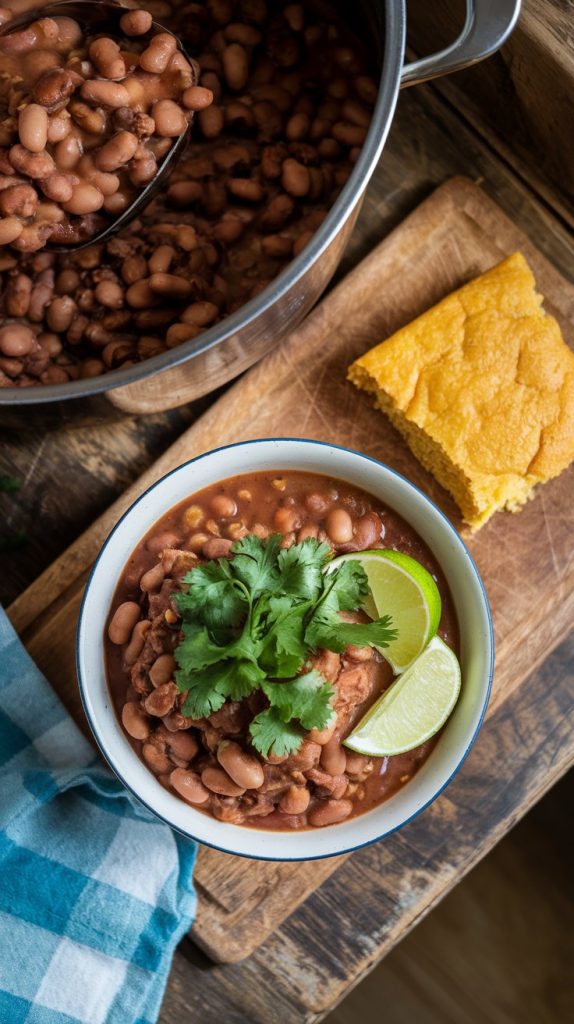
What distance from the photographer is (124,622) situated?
2.35 m

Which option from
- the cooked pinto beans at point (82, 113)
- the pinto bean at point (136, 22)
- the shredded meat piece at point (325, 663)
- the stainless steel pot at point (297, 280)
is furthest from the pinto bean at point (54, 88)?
the shredded meat piece at point (325, 663)

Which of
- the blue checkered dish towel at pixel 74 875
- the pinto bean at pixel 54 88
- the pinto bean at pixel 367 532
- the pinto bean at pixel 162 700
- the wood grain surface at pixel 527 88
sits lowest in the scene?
the blue checkered dish towel at pixel 74 875

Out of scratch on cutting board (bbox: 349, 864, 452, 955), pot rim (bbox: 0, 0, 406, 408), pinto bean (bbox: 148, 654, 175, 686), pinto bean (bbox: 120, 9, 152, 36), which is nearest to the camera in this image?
pot rim (bbox: 0, 0, 406, 408)

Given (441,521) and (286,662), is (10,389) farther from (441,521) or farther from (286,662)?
(441,521)

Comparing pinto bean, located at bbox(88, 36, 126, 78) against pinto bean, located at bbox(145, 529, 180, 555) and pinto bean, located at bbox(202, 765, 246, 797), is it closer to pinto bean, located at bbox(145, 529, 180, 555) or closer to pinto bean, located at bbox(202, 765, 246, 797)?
pinto bean, located at bbox(145, 529, 180, 555)

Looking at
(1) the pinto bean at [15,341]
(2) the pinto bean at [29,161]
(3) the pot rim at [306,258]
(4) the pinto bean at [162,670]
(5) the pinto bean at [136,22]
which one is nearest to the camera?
(3) the pot rim at [306,258]

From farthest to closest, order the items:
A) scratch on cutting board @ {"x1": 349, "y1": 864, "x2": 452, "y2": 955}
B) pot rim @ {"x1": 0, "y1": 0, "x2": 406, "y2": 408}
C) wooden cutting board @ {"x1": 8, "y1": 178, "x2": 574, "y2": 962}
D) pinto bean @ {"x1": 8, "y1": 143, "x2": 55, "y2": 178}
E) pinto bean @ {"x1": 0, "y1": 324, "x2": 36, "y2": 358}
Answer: scratch on cutting board @ {"x1": 349, "y1": 864, "x2": 452, "y2": 955} → wooden cutting board @ {"x1": 8, "y1": 178, "x2": 574, "y2": 962} → pinto bean @ {"x1": 0, "y1": 324, "x2": 36, "y2": 358} → pinto bean @ {"x1": 8, "y1": 143, "x2": 55, "y2": 178} → pot rim @ {"x1": 0, "y1": 0, "x2": 406, "y2": 408}

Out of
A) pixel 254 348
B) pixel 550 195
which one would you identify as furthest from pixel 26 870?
pixel 550 195

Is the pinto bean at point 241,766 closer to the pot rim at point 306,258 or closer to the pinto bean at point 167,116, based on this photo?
the pot rim at point 306,258

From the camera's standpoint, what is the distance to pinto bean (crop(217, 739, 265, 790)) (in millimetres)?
2166

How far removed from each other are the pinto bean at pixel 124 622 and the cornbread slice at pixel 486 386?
86cm

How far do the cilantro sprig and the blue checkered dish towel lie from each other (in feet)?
2.06

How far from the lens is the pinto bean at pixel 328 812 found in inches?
91.0

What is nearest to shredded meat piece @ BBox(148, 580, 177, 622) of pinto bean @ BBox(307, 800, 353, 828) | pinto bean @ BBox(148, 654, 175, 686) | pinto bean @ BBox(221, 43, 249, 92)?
pinto bean @ BBox(148, 654, 175, 686)
